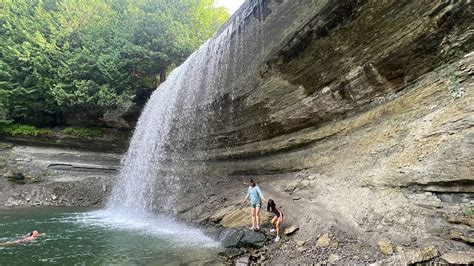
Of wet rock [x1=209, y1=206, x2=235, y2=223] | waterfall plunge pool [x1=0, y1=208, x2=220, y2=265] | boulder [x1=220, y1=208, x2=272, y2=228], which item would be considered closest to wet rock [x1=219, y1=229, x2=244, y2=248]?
waterfall plunge pool [x1=0, y1=208, x2=220, y2=265]

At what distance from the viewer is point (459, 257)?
17.7 feet

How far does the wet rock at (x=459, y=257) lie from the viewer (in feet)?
17.2

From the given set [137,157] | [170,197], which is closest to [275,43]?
[170,197]

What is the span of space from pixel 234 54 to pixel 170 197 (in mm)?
7180

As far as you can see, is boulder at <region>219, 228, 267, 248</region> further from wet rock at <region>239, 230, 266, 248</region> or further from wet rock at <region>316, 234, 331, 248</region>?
wet rock at <region>316, 234, 331, 248</region>

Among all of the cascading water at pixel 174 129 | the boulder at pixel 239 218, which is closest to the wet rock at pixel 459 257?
the boulder at pixel 239 218

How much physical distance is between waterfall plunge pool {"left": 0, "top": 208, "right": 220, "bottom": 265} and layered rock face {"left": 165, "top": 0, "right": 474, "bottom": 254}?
90.5 inches

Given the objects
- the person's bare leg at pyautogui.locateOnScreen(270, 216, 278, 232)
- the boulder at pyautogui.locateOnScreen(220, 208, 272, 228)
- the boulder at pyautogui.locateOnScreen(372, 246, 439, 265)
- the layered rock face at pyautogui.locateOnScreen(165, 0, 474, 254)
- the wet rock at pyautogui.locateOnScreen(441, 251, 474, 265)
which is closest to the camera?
the wet rock at pyautogui.locateOnScreen(441, 251, 474, 265)

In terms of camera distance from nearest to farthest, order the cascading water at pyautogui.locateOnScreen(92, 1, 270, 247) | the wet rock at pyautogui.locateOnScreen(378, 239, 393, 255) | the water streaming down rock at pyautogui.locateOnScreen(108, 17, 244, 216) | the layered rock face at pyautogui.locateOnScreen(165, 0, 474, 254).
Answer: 1. the wet rock at pyautogui.locateOnScreen(378, 239, 393, 255)
2. the layered rock face at pyautogui.locateOnScreen(165, 0, 474, 254)
3. the cascading water at pyautogui.locateOnScreen(92, 1, 270, 247)
4. the water streaming down rock at pyautogui.locateOnScreen(108, 17, 244, 216)

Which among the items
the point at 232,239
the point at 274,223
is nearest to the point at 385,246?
the point at 274,223

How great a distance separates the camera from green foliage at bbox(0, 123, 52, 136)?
19391 mm

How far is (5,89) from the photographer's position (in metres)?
18.8

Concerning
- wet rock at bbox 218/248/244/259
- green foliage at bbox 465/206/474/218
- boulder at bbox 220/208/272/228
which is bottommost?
wet rock at bbox 218/248/244/259

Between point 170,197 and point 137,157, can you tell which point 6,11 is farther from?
point 170,197
